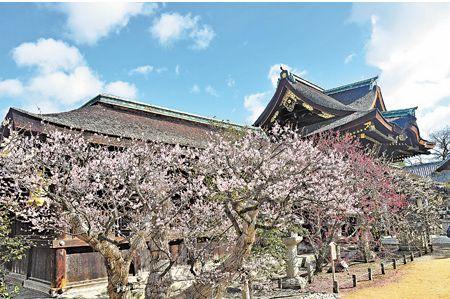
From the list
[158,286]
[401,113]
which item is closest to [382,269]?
[158,286]

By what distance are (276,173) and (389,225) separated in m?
10.1

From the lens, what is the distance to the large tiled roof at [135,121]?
32.6ft

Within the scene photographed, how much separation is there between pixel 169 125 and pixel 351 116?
827 cm

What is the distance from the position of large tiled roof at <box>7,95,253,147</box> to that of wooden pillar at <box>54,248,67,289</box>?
3230 millimetres

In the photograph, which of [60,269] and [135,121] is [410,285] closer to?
[60,269]

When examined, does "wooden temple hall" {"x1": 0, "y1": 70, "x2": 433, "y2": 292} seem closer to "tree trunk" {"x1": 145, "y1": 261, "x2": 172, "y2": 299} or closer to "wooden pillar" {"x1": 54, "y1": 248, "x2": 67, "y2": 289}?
"wooden pillar" {"x1": 54, "y1": 248, "x2": 67, "y2": 289}

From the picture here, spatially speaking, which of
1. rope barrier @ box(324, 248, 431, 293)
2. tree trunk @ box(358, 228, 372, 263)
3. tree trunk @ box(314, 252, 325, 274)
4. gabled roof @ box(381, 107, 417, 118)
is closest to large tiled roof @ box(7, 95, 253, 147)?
tree trunk @ box(314, 252, 325, 274)

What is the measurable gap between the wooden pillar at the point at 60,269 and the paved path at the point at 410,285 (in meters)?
7.26

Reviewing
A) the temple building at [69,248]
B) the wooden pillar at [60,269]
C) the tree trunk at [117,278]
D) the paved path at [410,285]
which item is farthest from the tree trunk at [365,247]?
the wooden pillar at [60,269]

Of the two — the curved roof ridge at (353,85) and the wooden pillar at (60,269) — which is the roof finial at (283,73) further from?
the wooden pillar at (60,269)

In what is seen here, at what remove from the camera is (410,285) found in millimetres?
9539

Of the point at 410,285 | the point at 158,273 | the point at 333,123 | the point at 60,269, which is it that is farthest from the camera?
the point at 333,123

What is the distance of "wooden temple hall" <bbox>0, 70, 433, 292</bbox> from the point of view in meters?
8.80

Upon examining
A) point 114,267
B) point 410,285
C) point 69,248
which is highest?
point 69,248
